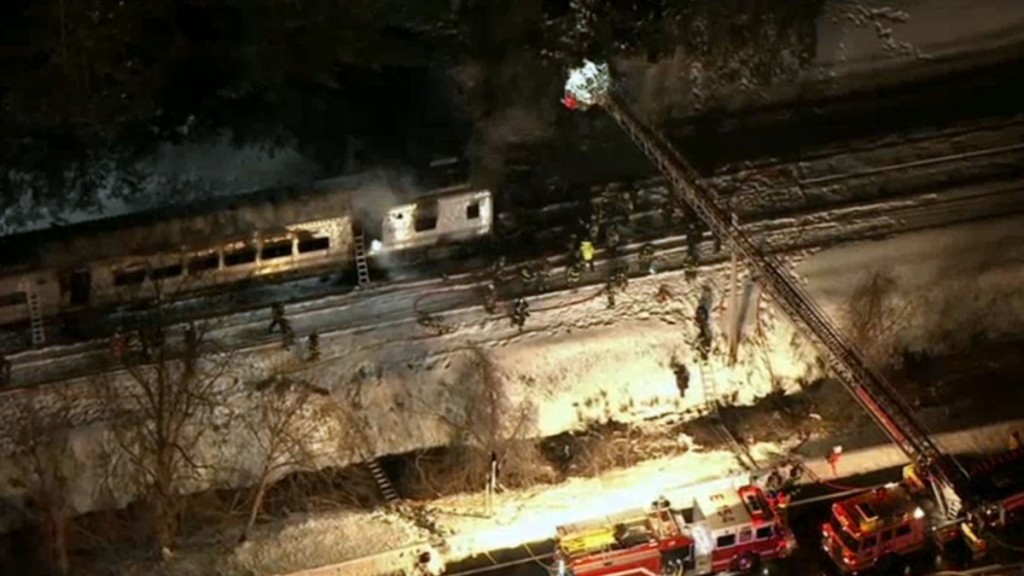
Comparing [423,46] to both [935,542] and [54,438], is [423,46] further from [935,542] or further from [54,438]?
[935,542]

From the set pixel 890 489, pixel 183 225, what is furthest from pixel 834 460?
pixel 183 225

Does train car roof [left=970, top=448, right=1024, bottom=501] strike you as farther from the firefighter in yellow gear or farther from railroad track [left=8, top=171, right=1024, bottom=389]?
the firefighter in yellow gear

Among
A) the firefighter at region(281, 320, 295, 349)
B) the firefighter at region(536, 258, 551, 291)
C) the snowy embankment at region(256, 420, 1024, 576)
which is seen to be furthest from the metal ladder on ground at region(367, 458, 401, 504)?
the firefighter at region(536, 258, 551, 291)

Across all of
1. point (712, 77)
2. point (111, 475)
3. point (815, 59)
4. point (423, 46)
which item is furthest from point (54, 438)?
point (815, 59)

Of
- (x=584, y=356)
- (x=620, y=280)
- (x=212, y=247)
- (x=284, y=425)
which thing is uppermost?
(x=212, y=247)

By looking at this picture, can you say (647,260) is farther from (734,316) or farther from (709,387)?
(709,387)
